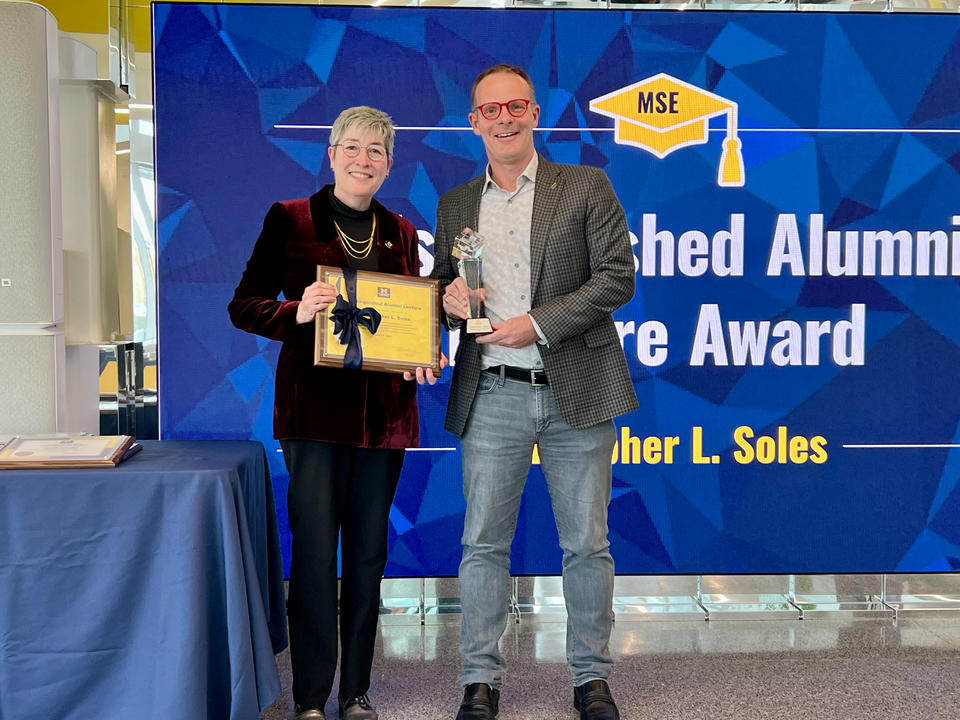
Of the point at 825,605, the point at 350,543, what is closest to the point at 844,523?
the point at 825,605

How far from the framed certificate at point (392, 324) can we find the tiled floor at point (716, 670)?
108cm

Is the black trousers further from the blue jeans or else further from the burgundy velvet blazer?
the blue jeans

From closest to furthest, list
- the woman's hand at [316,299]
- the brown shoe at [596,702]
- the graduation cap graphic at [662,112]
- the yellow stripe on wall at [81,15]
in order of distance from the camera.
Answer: the woman's hand at [316,299], the brown shoe at [596,702], the yellow stripe on wall at [81,15], the graduation cap graphic at [662,112]

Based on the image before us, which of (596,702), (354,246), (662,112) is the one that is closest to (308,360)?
(354,246)

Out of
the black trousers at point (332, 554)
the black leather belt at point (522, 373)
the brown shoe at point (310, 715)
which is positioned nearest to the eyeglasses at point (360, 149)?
the black leather belt at point (522, 373)

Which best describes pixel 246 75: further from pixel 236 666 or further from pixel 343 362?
pixel 236 666

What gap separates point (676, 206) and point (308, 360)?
1.74 meters

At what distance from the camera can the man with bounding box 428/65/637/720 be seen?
2500mm

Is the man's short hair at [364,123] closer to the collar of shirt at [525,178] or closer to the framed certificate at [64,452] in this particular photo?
the collar of shirt at [525,178]

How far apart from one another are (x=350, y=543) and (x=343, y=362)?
0.53 meters

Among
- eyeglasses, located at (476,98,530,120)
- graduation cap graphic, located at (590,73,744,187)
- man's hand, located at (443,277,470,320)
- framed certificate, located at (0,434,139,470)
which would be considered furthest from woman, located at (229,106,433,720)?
graduation cap graphic, located at (590,73,744,187)

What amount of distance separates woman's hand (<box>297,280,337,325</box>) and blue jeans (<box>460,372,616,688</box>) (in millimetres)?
513

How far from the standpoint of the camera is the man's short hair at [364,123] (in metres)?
2.39

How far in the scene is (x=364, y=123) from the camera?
2389 millimetres
